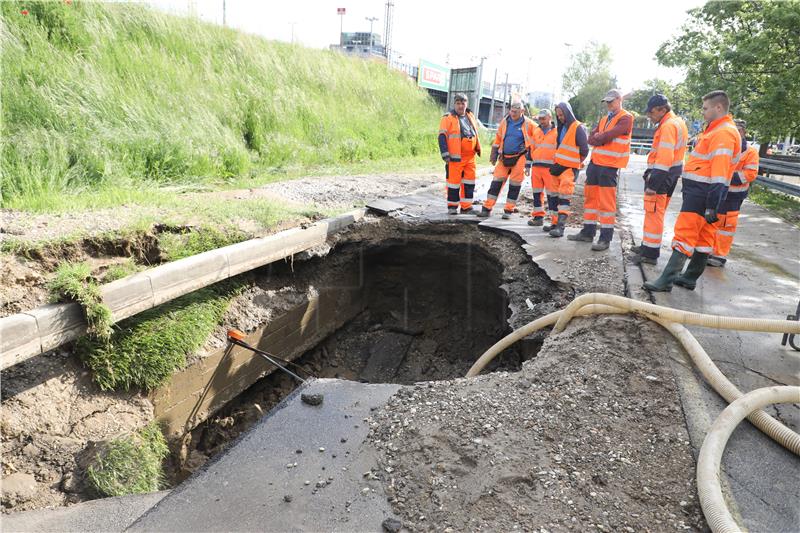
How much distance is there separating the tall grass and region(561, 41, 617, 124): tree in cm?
3260

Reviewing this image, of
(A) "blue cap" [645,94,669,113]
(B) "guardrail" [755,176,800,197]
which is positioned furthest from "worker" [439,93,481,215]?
(B) "guardrail" [755,176,800,197]

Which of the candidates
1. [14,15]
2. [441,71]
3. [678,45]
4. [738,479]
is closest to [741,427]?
[738,479]

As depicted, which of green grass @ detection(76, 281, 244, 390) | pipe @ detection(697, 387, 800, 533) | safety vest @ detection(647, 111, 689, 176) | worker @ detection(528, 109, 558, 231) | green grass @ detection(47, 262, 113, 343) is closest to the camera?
pipe @ detection(697, 387, 800, 533)

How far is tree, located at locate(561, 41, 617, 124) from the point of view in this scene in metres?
41.1

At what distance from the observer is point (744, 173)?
5.77 meters

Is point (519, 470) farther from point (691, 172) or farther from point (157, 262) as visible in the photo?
point (157, 262)

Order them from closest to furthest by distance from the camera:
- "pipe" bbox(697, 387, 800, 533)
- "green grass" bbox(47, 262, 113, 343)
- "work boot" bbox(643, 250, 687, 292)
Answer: "pipe" bbox(697, 387, 800, 533) → "green grass" bbox(47, 262, 113, 343) → "work boot" bbox(643, 250, 687, 292)

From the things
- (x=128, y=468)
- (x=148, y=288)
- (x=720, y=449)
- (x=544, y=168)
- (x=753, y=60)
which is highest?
(x=753, y=60)

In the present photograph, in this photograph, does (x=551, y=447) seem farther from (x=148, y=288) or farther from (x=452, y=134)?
(x=452, y=134)

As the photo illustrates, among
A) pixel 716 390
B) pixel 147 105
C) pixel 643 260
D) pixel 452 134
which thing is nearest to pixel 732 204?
pixel 643 260

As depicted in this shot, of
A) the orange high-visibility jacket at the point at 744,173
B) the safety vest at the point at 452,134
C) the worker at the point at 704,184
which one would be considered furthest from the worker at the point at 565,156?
the worker at the point at 704,184

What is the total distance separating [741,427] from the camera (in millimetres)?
2816

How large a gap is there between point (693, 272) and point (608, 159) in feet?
5.72

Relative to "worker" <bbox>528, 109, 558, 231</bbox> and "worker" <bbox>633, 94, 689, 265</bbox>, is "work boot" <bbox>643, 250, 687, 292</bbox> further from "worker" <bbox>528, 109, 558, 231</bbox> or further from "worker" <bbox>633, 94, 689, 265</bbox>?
"worker" <bbox>528, 109, 558, 231</bbox>
